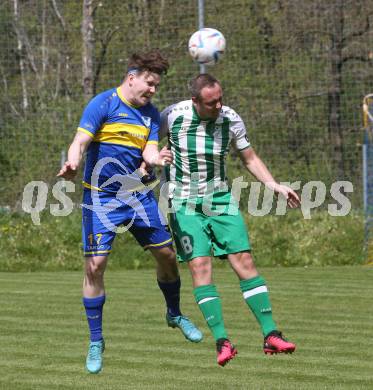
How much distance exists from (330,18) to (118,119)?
9734 mm

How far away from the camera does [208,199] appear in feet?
25.2

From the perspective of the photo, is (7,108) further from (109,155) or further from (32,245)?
(109,155)

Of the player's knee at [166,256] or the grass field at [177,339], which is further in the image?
the player's knee at [166,256]

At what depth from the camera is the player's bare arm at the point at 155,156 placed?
700 centimetres

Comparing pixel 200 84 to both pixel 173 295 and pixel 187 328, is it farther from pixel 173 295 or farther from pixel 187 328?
pixel 187 328

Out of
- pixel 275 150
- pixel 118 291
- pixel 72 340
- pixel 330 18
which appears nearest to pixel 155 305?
pixel 118 291

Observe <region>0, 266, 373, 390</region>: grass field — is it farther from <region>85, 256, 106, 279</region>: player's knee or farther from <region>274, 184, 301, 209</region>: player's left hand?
<region>274, 184, 301, 209</region>: player's left hand

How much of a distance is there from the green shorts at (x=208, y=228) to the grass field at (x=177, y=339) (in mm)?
905

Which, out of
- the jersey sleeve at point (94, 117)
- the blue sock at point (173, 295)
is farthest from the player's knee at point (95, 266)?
the jersey sleeve at point (94, 117)

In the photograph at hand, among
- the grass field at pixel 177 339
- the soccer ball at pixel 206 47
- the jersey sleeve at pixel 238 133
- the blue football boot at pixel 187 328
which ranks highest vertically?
the soccer ball at pixel 206 47

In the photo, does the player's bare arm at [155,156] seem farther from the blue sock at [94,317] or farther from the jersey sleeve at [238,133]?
the blue sock at [94,317]

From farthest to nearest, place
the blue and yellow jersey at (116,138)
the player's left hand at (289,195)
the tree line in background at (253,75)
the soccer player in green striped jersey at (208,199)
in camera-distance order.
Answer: the tree line in background at (253,75) < the blue and yellow jersey at (116,138) < the soccer player in green striped jersey at (208,199) < the player's left hand at (289,195)

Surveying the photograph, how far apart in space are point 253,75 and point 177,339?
8008 mm

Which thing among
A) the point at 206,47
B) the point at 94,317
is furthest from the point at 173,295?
the point at 206,47
